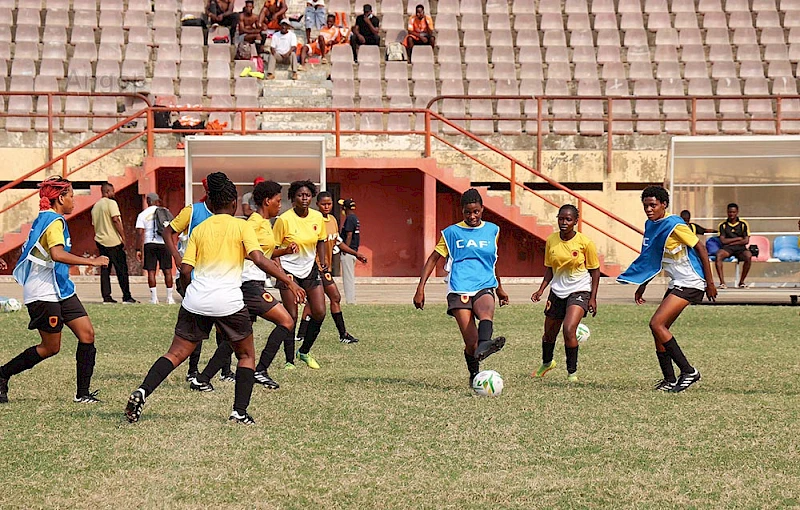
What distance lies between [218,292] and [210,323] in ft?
0.92

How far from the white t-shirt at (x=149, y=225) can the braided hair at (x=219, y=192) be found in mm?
10867

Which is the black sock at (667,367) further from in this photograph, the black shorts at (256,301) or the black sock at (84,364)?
the black sock at (84,364)

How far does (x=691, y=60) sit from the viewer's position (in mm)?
29172

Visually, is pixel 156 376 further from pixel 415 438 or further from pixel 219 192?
pixel 415 438

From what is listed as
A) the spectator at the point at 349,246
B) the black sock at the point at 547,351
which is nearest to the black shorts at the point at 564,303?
the black sock at the point at 547,351

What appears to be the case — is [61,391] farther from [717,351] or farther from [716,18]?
[716,18]

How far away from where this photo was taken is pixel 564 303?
11109 mm

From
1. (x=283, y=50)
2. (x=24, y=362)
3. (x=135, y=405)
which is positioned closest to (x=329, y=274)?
(x=24, y=362)

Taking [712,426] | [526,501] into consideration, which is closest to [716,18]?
[712,426]

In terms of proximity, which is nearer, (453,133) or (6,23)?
(453,133)

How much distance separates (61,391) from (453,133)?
16.8 m

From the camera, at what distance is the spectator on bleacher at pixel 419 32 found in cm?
2895

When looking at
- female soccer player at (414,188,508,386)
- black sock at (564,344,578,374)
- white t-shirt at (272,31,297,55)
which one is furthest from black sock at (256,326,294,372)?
white t-shirt at (272,31,297,55)

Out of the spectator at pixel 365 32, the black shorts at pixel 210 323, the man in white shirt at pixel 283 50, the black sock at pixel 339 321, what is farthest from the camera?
the spectator at pixel 365 32
